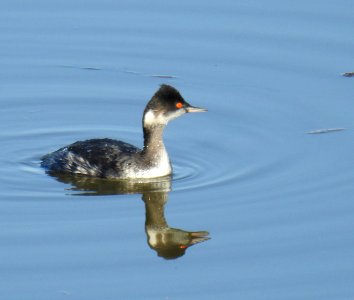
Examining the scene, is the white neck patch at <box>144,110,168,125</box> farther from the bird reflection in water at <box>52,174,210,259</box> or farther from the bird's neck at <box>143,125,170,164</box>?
the bird reflection in water at <box>52,174,210,259</box>

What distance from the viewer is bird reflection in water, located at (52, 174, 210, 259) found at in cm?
1331

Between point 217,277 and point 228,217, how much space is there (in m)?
1.66

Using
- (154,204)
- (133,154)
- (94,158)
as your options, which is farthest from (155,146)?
(154,204)

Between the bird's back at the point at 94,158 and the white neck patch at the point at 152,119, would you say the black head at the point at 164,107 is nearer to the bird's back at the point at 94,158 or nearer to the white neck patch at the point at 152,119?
the white neck patch at the point at 152,119

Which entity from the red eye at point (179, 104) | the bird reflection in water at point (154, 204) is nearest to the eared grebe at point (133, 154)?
the red eye at point (179, 104)

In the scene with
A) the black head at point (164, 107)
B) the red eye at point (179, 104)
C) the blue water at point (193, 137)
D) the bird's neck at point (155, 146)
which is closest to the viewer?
the blue water at point (193, 137)

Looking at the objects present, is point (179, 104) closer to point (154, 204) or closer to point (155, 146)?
point (155, 146)

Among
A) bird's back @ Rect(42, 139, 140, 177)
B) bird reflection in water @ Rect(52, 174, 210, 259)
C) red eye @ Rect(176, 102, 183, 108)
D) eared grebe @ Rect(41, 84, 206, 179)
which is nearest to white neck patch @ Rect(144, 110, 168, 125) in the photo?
eared grebe @ Rect(41, 84, 206, 179)

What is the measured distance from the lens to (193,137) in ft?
54.9

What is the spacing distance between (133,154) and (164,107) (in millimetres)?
771

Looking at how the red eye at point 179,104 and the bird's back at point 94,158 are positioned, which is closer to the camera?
the red eye at point 179,104

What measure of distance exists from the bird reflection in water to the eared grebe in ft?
0.35

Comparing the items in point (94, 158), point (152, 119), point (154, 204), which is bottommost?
point (154, 204)

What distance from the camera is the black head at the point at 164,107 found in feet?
50.1
